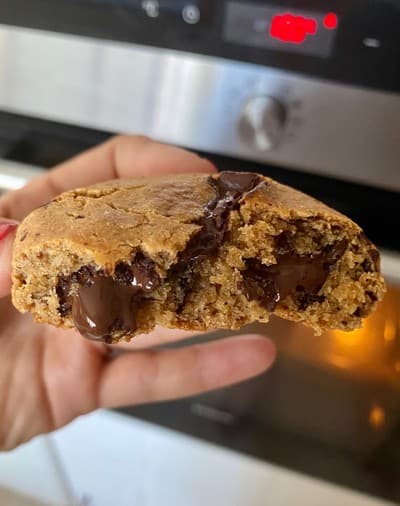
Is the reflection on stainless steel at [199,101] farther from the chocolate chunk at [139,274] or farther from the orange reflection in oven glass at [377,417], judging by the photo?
the orange reflection in oven glass at [377,417]

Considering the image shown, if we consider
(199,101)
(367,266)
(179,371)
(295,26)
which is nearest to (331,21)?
(295,26)

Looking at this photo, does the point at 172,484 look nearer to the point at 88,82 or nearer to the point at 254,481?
the point at 254,481

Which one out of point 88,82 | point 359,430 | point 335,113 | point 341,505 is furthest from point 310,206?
point 341,505

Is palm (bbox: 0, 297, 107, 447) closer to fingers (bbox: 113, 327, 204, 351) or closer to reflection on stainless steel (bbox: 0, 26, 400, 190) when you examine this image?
fingers (bbox: 113, 327, 204, 351)

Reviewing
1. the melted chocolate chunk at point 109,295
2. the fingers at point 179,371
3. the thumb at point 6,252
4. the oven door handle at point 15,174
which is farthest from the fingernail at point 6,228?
the fingers at point 179,371

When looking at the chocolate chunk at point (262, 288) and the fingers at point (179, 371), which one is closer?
the chocolate chunk at point (262, 288)

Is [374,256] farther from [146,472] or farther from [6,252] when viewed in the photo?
[146,472]

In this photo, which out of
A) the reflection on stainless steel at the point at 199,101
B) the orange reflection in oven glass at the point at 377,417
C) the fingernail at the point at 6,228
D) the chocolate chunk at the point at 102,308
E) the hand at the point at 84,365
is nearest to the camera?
the chocolate chunk at the point at 102,308
